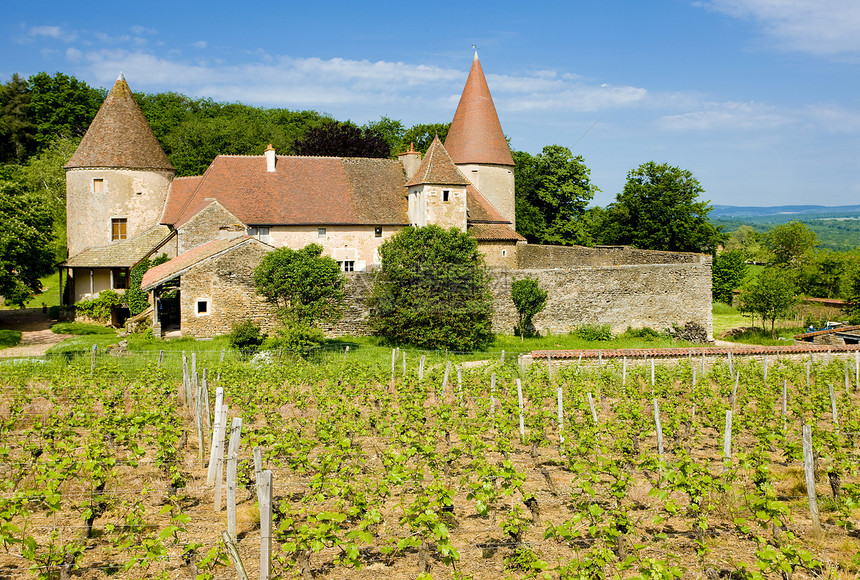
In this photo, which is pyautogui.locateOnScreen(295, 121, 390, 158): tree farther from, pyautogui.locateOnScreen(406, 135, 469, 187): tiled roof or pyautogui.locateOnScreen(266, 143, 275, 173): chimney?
pyautogui.locateOnScreen(406, 135, 469, 187): tiled roof

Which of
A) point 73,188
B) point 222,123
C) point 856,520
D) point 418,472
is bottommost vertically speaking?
point 856,520

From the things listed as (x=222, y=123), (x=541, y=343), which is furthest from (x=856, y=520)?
(x=222, y=123)

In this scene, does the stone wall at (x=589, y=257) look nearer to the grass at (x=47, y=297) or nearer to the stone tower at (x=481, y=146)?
the stone tower at (x=481, y=146)

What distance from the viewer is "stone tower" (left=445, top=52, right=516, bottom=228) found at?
109 feet

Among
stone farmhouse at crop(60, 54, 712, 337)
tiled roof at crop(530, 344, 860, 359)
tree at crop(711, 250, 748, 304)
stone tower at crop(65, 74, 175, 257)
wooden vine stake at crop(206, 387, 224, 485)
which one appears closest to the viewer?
wooden vine stake at crop(206, 387, 224, 485)

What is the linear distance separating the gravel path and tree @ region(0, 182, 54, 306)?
1036 millimetres

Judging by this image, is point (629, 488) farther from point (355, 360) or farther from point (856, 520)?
point (355, 360)

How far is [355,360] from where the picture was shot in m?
18.5

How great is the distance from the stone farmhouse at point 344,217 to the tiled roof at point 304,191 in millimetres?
61

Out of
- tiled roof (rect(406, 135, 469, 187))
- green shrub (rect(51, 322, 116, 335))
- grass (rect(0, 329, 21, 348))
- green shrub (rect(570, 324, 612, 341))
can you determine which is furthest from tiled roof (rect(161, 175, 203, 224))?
green shrub (rect(570, 324, 612, 341))

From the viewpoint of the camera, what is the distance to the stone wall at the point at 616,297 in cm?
2591

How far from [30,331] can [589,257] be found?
2204 centimetres

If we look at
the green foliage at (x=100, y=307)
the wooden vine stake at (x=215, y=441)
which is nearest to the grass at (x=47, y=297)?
the green foliage at (x=100, y=307)

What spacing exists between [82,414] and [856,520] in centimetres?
1116
